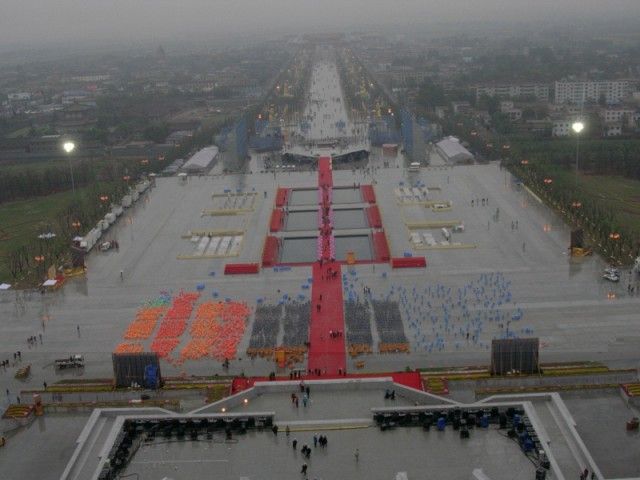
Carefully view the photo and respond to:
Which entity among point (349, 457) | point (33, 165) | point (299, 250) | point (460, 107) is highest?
point (349, 457)

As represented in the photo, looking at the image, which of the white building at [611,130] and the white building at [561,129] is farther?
the white building at [561,129]

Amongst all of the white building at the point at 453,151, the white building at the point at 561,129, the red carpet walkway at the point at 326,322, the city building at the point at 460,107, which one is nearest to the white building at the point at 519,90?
the city building at the point at 460,107

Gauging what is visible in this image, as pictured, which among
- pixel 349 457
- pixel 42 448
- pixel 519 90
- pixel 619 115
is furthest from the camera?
pixel 519 90

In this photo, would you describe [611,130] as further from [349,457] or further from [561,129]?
[349,457]

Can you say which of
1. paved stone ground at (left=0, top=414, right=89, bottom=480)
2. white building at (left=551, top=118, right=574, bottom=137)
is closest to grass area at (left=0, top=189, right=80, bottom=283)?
paved stone ground at (left=0, top=414, right=89, bottom=480)

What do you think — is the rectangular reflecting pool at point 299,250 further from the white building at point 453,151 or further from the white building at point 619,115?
the white building at point 619,115

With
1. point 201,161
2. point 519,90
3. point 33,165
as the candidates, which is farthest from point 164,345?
point 519,90

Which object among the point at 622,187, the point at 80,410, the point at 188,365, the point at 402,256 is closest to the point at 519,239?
the point at 402,256

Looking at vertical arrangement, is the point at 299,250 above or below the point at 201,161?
below
